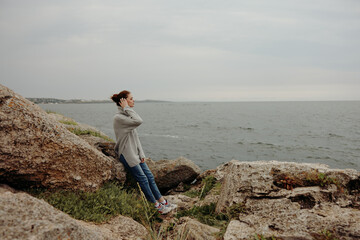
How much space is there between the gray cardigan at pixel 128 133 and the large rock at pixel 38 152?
3.06ft

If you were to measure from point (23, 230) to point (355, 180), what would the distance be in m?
7.09

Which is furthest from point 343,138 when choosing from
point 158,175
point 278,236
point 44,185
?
point 44,185

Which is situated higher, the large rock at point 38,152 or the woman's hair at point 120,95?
the woman's hair at point 120,95

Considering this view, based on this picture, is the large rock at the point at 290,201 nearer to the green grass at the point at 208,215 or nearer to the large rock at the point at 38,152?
the green grass at the point at 208,215

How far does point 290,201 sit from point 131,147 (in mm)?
4829

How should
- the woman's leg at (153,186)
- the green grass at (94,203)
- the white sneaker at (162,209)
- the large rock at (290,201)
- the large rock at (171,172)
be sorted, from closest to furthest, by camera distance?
the large rock at (290,201)
the green grass at (94,203)
the white sneaker at (162,209)
the woman's leg at (153,186)
the large rock at (171,172)

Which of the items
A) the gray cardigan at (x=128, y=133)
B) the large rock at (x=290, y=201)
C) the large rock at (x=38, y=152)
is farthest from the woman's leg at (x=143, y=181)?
the large rock at (x=290, y=201)

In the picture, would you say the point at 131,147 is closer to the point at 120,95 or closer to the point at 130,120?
the point at 130,120

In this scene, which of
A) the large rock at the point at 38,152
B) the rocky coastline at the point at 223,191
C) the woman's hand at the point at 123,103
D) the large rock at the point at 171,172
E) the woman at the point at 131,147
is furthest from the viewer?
the large rock at the point at 171,172

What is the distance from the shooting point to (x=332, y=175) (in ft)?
20.1

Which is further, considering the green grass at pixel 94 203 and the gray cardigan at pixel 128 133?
the gray cardigan at pixel 128 133

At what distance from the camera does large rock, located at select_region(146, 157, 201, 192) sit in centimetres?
1131

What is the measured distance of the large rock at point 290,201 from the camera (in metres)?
4.90

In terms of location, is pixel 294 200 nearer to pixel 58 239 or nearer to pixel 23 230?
pixel 58 239
